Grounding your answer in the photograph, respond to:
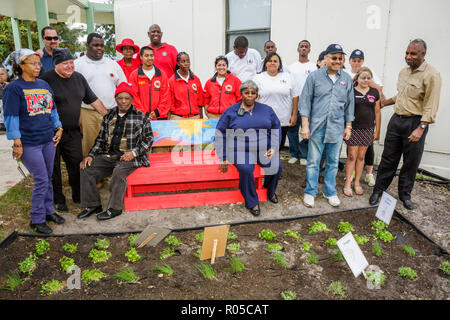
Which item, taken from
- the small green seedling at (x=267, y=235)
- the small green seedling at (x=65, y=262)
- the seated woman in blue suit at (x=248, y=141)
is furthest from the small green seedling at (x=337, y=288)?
the small green seedling at (x=65, y=262)

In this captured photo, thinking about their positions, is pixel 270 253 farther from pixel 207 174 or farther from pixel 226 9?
pixel 226 9

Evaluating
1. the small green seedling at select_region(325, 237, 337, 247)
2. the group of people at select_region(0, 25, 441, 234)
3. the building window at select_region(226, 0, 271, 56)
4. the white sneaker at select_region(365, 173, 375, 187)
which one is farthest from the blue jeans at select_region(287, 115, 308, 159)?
the small green seedling at select_region(325, 237, 337, 247)

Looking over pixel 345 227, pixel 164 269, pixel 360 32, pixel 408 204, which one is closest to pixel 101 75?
pixel 164 269

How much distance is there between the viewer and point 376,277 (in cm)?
308

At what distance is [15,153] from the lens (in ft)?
11.6

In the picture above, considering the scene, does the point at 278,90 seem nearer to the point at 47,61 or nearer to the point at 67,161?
the point at 67,161

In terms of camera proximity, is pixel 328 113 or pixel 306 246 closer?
pixel 306 246

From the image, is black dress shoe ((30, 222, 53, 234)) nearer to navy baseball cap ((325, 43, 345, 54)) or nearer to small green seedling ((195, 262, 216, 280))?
small green seedling ((195, 262, 216, 280))

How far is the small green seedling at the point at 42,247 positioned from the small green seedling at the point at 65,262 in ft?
1.03

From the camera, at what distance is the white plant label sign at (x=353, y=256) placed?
3031mm

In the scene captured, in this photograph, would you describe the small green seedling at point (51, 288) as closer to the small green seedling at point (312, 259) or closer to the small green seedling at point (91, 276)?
the small green seedling at point (91, 276)

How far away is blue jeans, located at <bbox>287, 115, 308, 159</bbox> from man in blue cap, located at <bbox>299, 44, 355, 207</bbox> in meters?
1.42

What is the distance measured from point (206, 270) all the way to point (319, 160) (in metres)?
2.48

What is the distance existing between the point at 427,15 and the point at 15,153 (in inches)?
254
